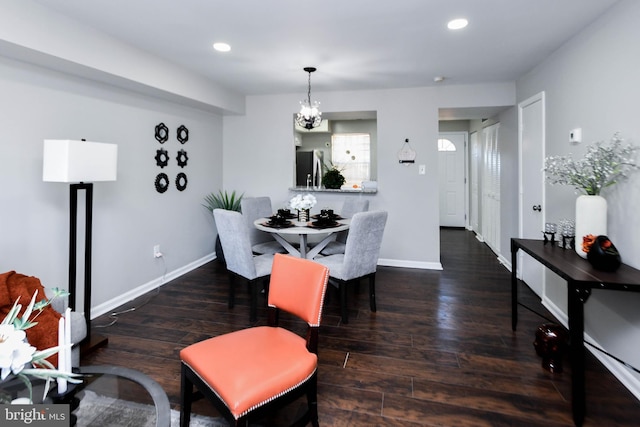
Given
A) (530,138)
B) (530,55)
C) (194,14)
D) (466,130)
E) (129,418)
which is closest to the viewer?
(129,418)

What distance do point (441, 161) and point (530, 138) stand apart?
4085 mm

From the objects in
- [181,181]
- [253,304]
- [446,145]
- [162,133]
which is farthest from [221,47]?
[446,145]

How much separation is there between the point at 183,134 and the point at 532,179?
405 centimetres

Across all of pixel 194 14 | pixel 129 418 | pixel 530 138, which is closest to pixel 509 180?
pixel 530 138

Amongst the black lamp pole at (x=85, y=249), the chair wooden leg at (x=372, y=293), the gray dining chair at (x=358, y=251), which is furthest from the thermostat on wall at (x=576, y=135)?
the black lamp pole at (x=85, y=249)

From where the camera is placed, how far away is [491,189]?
5500mm

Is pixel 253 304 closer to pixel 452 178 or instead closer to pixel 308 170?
pixel 308 170

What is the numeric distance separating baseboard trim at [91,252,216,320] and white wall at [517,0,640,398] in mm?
3979

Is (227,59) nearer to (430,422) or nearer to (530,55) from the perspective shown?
(530,55)

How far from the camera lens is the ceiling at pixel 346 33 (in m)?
2.32

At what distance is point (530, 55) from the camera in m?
3.25

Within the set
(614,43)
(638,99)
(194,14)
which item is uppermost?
(194,14)

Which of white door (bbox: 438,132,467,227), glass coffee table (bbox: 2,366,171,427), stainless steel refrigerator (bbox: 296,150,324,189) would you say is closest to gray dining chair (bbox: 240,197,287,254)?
stainless steel refrigerator (bbox: 296,150,324,189)

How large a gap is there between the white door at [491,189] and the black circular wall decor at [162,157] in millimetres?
4488
